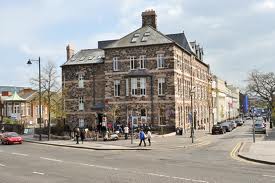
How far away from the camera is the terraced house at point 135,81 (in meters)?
51.1

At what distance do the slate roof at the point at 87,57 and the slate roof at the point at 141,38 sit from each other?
22.0ft

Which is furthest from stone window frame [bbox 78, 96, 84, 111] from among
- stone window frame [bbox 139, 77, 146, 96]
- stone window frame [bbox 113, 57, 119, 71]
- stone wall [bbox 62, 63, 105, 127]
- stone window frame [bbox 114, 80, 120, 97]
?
stone window frame [bbox 139, 77, 146, 96]

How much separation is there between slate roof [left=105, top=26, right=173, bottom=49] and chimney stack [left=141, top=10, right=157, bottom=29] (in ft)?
6.39

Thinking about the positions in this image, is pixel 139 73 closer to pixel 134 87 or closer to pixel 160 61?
pixel 134 87

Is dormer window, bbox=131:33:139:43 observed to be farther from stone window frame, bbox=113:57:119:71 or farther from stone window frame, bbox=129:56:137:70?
stone window frame, bbox=113:57:119:71

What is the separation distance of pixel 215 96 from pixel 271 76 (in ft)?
63.2

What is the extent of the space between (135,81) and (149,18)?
1022 centimetres

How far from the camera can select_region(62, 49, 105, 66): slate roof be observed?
60572 mm

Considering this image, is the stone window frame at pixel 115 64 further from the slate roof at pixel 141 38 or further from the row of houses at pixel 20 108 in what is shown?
the row of houses at pixel 20 108

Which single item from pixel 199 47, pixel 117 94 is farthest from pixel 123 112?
pixel 199 47

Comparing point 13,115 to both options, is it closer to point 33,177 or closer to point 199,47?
point 199,47

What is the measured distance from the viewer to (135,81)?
52719 millimetres

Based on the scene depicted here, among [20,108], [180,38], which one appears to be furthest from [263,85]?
[20,108]

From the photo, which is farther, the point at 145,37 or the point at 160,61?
the point at 145,37
